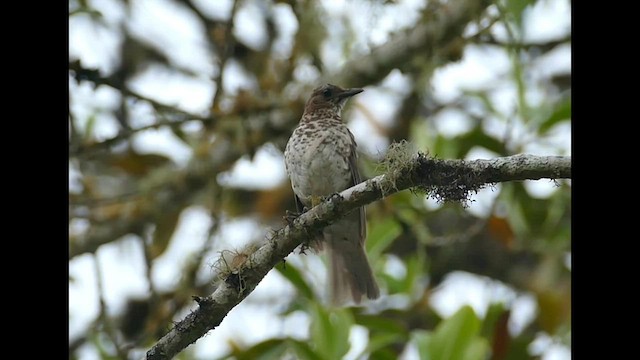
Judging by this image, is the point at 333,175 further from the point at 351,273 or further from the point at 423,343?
the point at 423,343

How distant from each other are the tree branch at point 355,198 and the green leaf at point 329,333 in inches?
53.5

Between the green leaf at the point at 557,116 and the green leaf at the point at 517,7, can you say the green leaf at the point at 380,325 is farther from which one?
the green leaf at the point at 517,7

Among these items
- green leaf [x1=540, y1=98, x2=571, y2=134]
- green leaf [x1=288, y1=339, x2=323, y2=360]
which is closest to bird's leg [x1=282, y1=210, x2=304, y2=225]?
green leaf [x1=288, y1=339, x2=323, y2=360]

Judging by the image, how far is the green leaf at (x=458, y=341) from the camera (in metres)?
4.61

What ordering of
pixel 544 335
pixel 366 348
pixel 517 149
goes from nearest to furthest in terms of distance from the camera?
pixel 366 348, pixel 517 149, pixel 544 335

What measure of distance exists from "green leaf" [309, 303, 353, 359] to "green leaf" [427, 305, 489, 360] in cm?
41

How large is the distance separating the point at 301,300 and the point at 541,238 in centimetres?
165

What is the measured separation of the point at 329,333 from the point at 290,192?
1960mm

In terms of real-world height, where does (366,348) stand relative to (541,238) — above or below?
below
